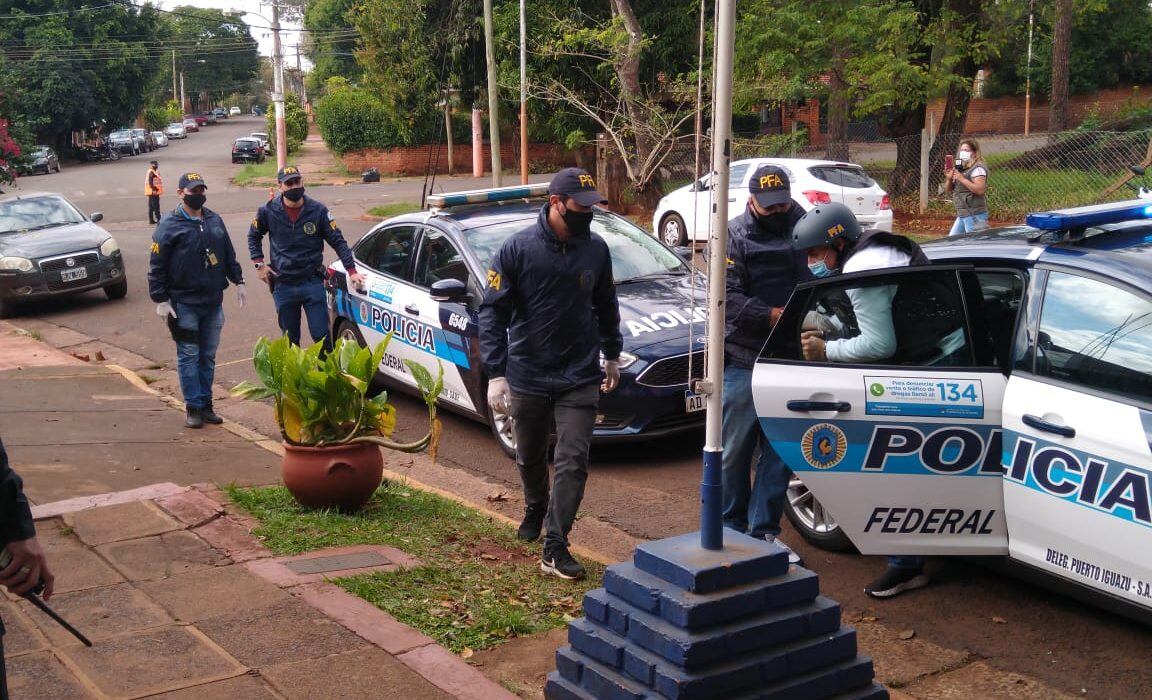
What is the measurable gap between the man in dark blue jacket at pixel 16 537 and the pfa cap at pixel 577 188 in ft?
9.56

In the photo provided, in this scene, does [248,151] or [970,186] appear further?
[248,151]

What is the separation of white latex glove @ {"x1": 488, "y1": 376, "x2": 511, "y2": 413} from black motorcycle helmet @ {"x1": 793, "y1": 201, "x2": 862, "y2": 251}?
1550 millimetres

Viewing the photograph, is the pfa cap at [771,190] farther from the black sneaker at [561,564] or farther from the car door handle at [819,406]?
the black sneaker at [561,564]

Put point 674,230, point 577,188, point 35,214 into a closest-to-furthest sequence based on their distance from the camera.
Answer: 1. point 577,188
2. point 35,214
3. point 674,230

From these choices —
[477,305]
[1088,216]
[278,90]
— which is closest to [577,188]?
[1088,216]

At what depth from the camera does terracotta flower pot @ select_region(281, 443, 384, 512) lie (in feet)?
20.3

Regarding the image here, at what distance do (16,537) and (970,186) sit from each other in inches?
472

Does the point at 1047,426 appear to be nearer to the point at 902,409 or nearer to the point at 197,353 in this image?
the point at 902,409

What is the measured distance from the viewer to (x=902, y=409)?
16.2ft

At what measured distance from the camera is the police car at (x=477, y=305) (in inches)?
290

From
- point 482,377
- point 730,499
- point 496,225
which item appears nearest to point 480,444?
point 482,377

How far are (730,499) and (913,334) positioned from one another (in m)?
1.30

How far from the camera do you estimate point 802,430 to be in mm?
5191

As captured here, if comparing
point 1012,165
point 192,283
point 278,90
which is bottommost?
point 192,283
